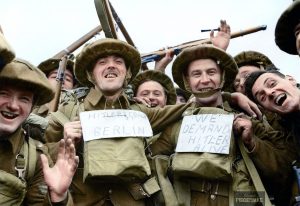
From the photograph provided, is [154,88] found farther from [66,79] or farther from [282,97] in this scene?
[282,97]

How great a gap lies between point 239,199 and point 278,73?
5.11ft

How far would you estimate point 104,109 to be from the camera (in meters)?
4.48

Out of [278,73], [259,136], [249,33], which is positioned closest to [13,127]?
[259,136]

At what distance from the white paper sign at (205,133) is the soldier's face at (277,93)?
1.74 feet

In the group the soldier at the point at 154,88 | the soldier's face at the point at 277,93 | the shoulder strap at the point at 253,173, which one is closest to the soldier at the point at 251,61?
the soldier at the point at 154,88

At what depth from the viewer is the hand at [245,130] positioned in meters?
4.22

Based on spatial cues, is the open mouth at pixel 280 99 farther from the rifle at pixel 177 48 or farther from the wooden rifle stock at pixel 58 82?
the rifle at pixel 177 48

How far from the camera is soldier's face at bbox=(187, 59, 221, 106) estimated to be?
464cm

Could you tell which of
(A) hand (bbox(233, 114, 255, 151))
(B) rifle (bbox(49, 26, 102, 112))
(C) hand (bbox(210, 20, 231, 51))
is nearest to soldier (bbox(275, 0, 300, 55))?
(A) hand (bbox(233, 114, 255, 151))

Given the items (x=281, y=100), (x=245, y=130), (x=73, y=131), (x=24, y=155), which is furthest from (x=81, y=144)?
(x=281, y=100)

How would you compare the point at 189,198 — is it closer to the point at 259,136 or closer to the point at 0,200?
the point at 259,136

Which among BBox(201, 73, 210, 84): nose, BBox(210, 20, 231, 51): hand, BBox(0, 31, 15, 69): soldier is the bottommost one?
BBox(201, 73, 210, 84): nose

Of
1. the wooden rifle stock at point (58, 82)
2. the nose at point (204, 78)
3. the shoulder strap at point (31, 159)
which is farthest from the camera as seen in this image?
the wooden rifle stock at point (58, 82)

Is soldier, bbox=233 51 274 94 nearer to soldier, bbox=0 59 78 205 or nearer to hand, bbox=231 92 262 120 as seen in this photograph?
hand, bbox=231 92 262 120
